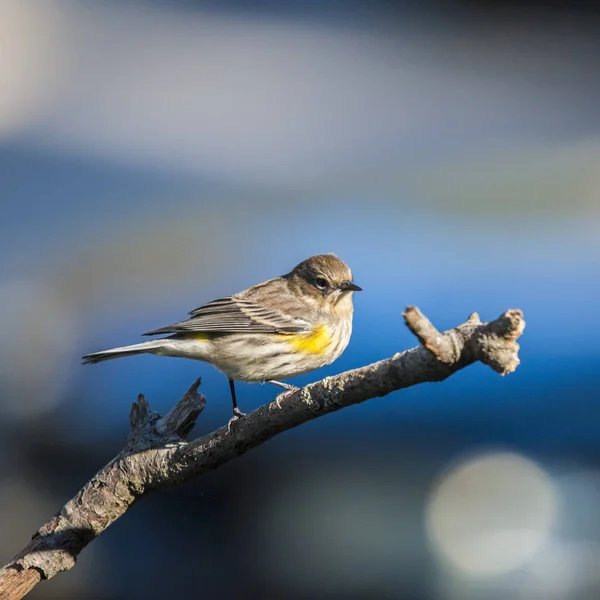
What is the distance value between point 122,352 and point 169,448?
732 millimetres

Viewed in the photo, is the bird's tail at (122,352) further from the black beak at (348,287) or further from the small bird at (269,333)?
the black beak at (348,287)

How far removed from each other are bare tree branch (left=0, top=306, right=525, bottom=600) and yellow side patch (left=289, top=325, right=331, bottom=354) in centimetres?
79

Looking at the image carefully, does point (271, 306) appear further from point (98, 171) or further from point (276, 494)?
point (98, 171)

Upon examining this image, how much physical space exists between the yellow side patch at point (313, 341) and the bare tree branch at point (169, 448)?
79 cm

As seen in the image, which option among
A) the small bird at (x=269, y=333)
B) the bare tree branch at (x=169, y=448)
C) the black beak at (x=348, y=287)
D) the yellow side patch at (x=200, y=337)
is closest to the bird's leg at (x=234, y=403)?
the small bird at (x=269, y=333)

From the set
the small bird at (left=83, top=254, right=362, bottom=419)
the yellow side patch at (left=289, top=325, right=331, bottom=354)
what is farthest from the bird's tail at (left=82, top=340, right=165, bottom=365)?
the yellow side patch at (left=289, top=325, right=331, bottom=354)

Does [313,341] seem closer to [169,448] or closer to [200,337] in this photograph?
[200,337]

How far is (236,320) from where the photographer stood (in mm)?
3627

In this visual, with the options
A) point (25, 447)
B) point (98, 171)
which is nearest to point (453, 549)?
point (25, 447)

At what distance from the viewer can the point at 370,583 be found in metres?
4.35

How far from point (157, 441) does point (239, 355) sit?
2.78 ft

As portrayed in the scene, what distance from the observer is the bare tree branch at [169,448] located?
74.6 inches

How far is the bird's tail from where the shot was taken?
315 centimetres

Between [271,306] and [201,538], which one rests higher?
[271,306]
